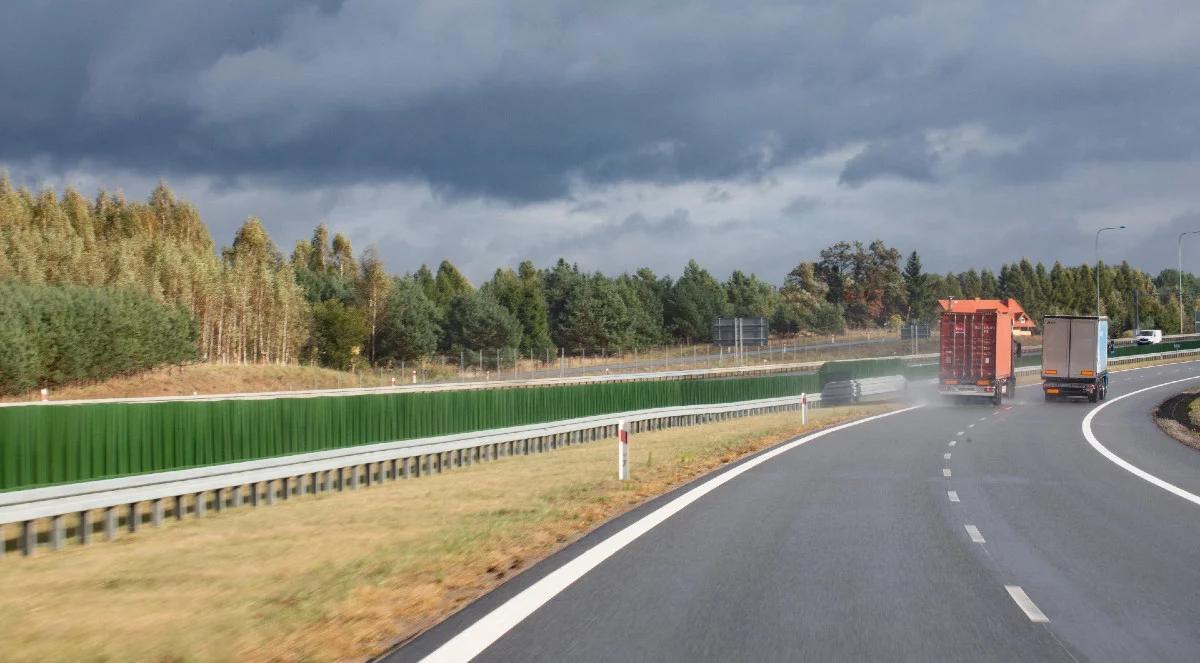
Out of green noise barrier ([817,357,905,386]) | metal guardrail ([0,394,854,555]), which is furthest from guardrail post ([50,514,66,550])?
green noise barrier ([817,357,905,386])

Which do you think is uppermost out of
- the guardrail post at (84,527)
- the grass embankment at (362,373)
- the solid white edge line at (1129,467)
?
the guardrail post at (84,527)

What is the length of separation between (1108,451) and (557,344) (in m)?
98.1

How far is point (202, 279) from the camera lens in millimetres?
93375

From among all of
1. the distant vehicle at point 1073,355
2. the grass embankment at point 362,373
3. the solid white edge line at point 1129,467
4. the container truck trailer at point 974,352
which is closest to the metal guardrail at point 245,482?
the solid white edge line at point 1129,467

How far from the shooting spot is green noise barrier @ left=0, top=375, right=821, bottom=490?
14.9 metres

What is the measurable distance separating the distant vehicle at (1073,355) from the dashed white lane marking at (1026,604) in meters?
45.5

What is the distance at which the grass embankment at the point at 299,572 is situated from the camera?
8148mm

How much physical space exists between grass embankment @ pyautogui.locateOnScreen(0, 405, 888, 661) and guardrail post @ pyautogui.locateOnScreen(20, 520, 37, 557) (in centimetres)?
33

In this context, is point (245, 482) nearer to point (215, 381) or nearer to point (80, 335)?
point (80, 335)

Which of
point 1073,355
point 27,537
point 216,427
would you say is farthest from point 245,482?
point 1073,355

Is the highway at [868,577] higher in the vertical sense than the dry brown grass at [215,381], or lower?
higher

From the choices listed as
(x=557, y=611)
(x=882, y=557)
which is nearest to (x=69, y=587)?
(x=557, y=611)

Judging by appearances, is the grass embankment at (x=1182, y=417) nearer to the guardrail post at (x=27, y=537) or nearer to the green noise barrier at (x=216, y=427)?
the green noise barrier at (x=216, y=427)

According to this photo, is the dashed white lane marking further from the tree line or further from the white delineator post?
the tree line
